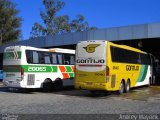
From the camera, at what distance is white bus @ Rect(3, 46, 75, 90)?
66.8 ft

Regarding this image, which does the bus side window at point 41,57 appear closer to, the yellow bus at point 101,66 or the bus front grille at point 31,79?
the bus front grille at point 31,79

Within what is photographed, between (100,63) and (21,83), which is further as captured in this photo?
(21,83)

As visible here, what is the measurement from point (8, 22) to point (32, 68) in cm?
5399

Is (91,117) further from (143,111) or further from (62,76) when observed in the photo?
(62,76)

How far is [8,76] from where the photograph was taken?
2095 centimetres

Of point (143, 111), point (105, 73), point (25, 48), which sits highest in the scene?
point (25, 48)

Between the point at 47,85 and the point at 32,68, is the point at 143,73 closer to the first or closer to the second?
the point at 47,85

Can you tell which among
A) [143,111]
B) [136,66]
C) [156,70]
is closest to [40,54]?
[136,66]

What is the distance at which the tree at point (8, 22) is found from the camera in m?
72.3

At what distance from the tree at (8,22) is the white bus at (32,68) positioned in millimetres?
51681

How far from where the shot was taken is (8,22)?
72.5 metres

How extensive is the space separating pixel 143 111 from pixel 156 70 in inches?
710

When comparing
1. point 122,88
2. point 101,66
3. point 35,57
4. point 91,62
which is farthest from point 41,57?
point 122,88

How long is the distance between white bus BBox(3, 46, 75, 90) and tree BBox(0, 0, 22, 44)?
51681 mm
